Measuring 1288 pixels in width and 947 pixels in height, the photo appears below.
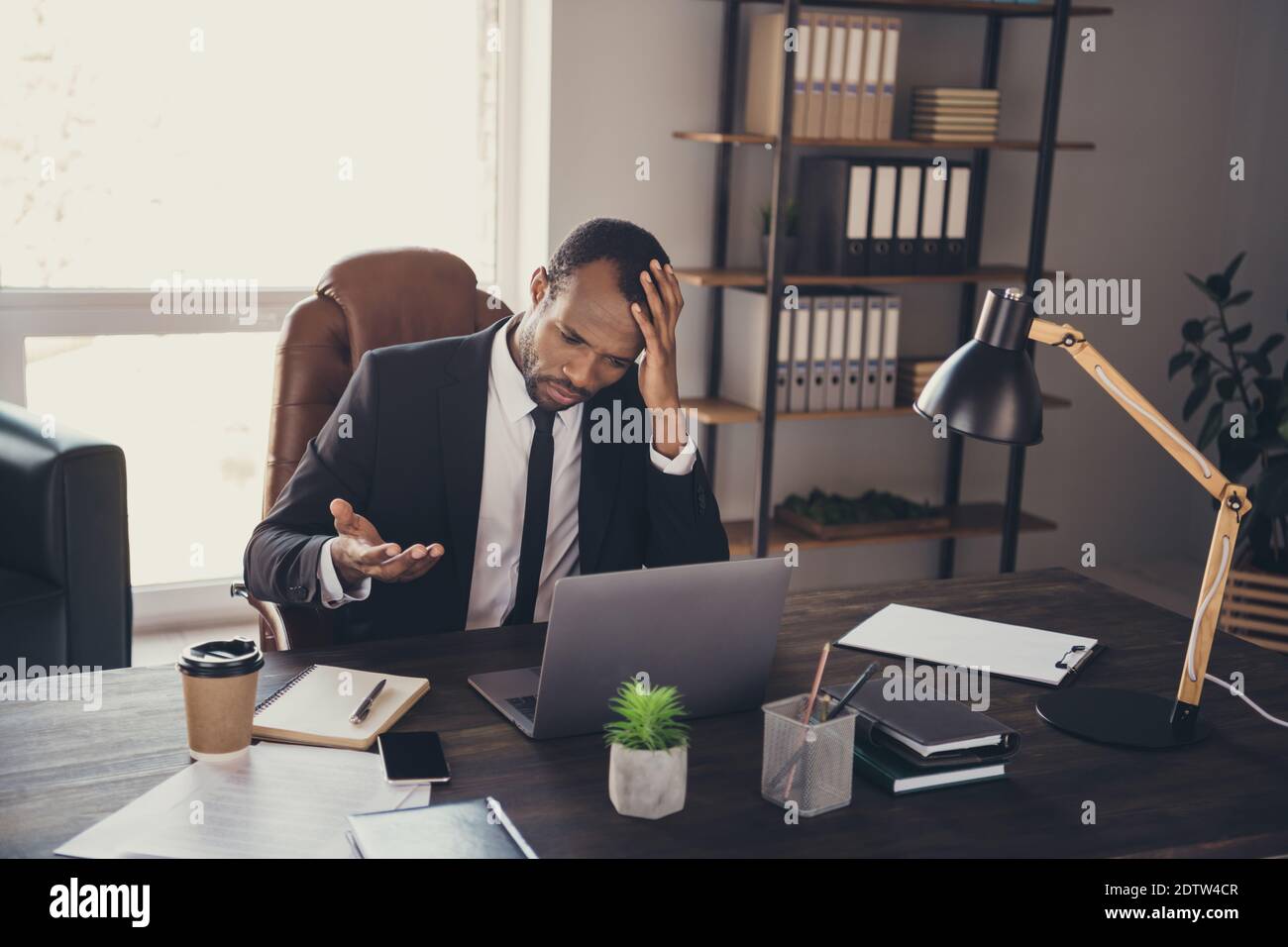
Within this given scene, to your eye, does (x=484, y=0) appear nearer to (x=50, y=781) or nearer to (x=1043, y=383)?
(x=1043, y=383)

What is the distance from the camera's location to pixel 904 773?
135 centimetres

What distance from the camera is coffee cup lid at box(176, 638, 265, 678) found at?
134 centimetres

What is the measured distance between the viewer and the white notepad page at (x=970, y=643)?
5.66 feet

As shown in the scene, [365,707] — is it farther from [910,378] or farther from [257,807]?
[910,378]

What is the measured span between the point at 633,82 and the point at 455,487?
1.99 m

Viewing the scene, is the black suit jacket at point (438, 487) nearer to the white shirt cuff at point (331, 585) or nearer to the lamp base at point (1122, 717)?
the white shirt cuff at point (331, 585)

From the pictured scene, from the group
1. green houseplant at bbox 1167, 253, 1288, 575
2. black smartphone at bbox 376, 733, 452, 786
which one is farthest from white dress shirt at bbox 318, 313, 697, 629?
green houseplant at bbox 1167, 253, 1288, 575

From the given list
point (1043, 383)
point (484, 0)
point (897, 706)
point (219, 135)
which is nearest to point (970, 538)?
point (1043, 383)

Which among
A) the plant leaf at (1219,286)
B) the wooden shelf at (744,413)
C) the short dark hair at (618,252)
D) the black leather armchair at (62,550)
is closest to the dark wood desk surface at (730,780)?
the short dark hair at (618,252)

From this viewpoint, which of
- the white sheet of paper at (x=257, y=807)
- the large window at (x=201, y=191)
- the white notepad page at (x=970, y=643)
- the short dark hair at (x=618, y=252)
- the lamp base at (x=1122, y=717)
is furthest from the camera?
the large window at (x=201, y=191)

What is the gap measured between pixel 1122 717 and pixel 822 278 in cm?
214

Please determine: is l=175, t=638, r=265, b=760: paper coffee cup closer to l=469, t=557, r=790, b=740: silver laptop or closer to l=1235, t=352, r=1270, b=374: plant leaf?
l=469, t=557, r=790, b=740: silver laptop

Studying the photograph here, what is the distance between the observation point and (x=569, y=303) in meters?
1.92

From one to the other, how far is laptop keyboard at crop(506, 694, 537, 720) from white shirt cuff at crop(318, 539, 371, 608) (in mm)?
335
